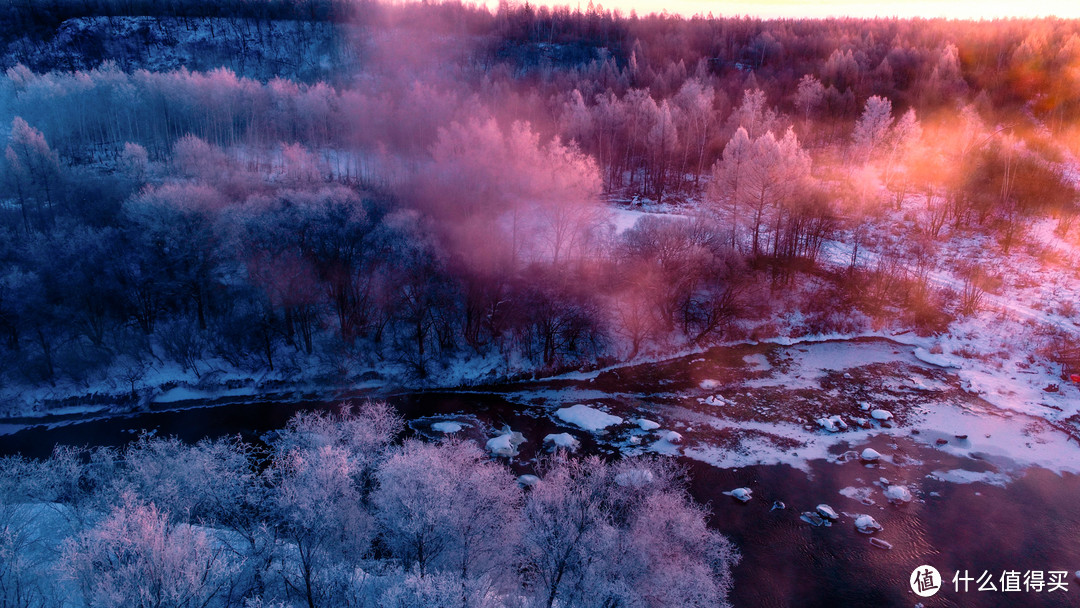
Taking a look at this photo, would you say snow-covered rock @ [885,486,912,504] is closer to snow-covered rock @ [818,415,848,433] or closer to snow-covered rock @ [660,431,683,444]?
snow-covered rock @ [818,415,848,433]

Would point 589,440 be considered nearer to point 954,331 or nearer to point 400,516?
point 400,516

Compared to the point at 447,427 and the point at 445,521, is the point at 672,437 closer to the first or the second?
the point at 447,427

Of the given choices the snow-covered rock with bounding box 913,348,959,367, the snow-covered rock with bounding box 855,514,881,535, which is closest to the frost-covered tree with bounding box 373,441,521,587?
the snow-covered rock with bounding box 855,514,881,535

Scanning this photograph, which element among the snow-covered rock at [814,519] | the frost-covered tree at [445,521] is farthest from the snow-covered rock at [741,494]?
the frost-covered tree at [445,521]

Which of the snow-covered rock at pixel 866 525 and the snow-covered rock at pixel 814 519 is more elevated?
the snow-covered rock at pixel 866 525

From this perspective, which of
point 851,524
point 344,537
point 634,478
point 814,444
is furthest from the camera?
point 814,444

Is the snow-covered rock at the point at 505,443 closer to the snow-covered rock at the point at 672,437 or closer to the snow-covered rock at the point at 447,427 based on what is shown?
the snow-covered rock at the point at 447,427

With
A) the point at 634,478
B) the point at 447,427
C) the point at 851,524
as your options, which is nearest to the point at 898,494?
the point at 851,524
